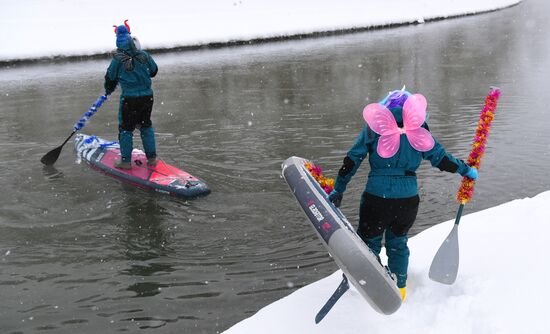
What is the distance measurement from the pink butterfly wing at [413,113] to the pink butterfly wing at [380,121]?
0.27 ft

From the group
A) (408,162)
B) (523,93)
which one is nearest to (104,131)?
(408,162)

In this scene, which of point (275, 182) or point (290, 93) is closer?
point (275, 182)

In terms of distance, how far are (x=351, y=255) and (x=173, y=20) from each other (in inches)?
1020

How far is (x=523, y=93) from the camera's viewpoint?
12.3m

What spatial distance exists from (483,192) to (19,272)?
519cm

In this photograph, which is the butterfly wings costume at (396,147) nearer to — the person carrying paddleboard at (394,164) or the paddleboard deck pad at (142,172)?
the person carrying paddleboard at (394,164)

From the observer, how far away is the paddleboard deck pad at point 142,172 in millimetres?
6676

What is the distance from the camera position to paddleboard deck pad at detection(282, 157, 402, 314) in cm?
333

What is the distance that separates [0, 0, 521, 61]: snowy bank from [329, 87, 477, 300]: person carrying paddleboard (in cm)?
2008

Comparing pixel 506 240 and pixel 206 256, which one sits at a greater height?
pixel 506 240

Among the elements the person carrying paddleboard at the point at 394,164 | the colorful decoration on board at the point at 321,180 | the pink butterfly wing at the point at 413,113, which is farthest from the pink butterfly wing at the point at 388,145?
the colorful decoration on board at the point at 321,180

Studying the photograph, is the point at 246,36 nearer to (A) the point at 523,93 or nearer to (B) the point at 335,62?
(B) the point at 335,62

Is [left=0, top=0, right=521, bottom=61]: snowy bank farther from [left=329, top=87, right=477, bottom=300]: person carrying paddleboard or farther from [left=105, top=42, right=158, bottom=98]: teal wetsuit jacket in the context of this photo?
[left=329, top=87, right=477, bottom=300]: person carrying paddleboard

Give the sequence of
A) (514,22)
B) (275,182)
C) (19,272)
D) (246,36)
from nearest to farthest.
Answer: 1. (19,272)
2. (275,182)
3. (246,36)
4. (514,22)
